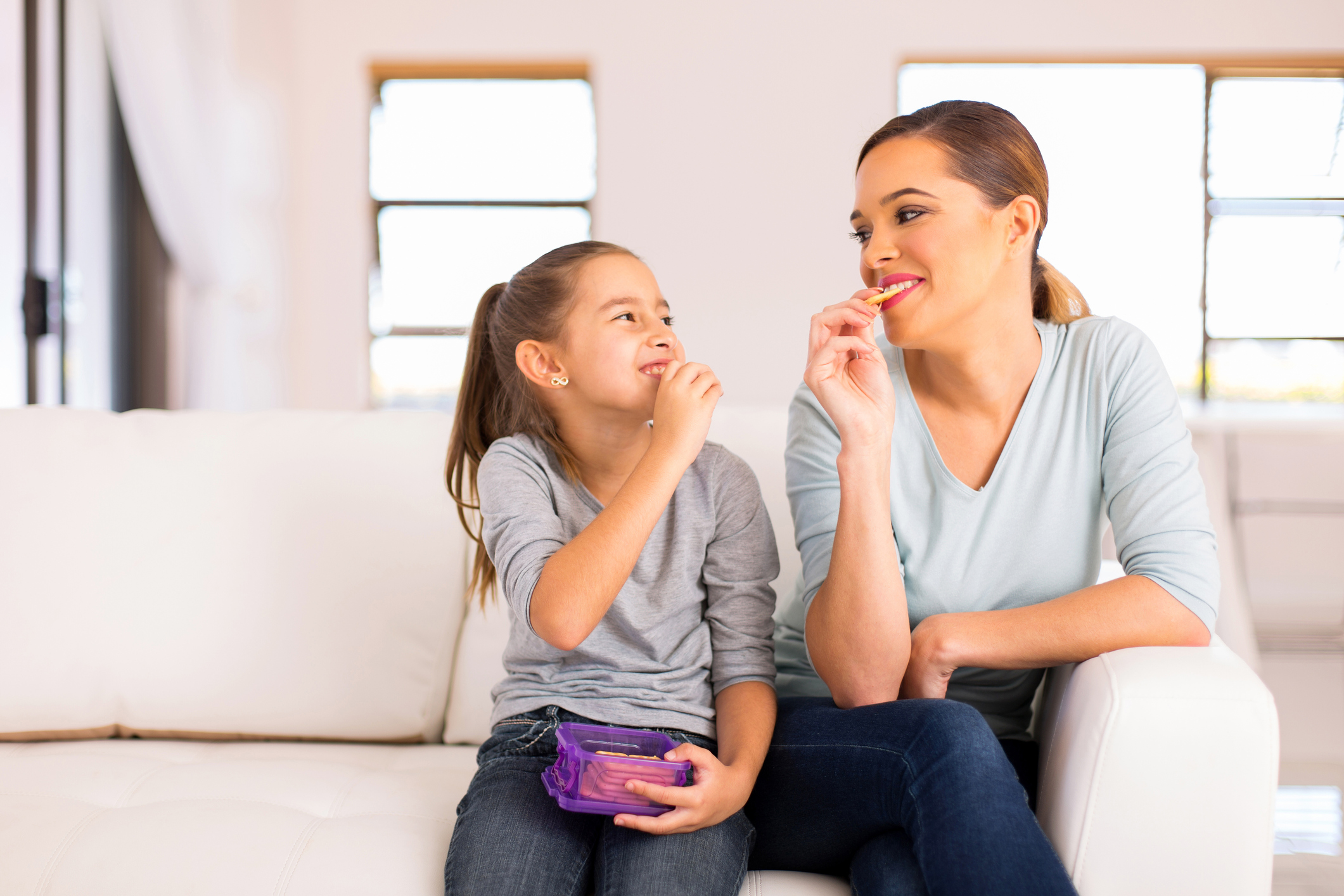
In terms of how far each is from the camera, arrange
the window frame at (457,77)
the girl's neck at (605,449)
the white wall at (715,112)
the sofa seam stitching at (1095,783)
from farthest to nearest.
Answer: the window frame at (457,77) → the white wall at (715,112) → the girl's neck at (605,449) → the sofa seam stitching at (1095,783)

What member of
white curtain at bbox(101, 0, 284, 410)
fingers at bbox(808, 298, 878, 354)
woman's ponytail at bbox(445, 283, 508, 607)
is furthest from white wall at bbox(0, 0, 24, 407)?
fingers at bbox(808, 298, 878, 354)

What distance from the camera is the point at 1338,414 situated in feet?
14.8

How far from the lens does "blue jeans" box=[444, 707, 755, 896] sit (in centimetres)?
96

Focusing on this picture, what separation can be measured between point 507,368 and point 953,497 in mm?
630

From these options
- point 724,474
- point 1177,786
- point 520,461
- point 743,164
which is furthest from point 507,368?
point 743,164

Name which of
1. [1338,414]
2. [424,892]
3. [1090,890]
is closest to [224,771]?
[424,892]

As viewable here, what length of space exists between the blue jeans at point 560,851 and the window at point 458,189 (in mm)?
3669

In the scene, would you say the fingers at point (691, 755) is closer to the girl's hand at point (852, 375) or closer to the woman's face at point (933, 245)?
the girl's hand at point (852, 375)

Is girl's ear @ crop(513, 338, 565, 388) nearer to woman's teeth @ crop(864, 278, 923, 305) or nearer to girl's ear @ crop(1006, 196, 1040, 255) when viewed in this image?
woman's teeth @ crop(864, 278, 923, 305)

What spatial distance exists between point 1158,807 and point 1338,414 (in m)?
4.44

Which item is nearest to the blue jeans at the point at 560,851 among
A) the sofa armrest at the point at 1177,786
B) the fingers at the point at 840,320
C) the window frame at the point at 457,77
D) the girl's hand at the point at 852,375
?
the sofa armrest at the point at 1177,786

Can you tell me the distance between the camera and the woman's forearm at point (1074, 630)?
42.1 inches

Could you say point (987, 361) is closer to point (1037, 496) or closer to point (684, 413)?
point (1037, 496)

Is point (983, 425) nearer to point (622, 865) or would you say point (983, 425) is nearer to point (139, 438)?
point (622, 865)
